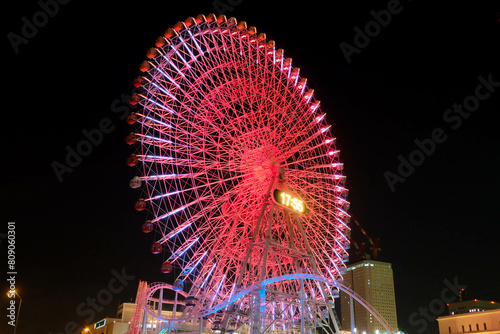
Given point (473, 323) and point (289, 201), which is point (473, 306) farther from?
point (289, 201)

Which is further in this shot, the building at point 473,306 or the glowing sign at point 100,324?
the building at point 473,306

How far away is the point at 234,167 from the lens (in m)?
38.7

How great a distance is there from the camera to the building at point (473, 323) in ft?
190

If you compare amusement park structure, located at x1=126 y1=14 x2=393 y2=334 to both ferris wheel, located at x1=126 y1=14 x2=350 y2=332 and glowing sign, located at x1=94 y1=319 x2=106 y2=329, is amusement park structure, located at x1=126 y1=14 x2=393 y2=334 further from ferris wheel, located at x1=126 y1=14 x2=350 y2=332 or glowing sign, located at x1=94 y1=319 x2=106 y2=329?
glowing sign, located at x1=94 y1=319 x2=106 y2=329

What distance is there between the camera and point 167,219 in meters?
37.2

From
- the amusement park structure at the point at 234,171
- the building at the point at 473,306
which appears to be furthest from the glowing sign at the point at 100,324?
the building at the point at 473,306

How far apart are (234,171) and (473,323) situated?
41.8 metres

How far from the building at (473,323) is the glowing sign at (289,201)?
3468 cm

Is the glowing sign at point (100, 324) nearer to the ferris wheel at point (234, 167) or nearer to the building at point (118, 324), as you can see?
the building at point (118, 324)

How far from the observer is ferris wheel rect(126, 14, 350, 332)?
122ft

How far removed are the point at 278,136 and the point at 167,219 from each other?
11.7m

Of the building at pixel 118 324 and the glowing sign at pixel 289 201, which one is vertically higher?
the glowing sign at pixel 289 201

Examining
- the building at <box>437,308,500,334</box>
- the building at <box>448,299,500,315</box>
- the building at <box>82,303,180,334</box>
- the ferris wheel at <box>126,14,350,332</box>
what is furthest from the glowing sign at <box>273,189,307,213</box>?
the building at <box>448,299,500,315</box>

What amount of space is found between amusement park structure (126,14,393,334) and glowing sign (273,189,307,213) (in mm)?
86
